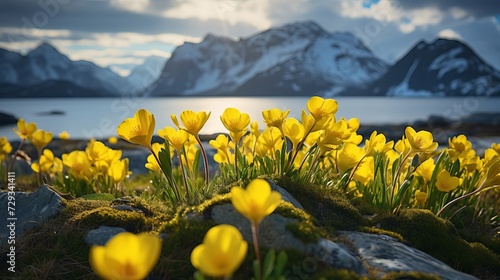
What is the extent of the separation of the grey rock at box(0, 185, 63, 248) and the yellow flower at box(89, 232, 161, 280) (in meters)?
2.59

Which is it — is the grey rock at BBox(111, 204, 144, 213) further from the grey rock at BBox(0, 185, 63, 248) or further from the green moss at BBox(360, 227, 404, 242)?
the green moss at BBox(360, 227, 404, 242)

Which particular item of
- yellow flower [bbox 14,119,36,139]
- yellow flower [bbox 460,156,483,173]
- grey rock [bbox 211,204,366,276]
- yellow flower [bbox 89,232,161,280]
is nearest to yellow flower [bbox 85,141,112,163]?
yellow flower [bbox 14,119,36,139]

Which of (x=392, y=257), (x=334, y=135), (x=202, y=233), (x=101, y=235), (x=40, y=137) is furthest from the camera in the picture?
(x=40, y=137)

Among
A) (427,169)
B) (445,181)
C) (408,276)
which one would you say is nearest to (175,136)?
(408,276)

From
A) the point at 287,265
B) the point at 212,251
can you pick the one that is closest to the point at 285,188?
the point at 287,265

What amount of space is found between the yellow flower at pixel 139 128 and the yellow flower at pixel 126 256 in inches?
78.1

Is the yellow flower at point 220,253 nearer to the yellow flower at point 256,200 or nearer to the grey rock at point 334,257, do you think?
the yellow flower at point 256,200

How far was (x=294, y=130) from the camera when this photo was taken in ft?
14.6

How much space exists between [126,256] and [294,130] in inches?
117

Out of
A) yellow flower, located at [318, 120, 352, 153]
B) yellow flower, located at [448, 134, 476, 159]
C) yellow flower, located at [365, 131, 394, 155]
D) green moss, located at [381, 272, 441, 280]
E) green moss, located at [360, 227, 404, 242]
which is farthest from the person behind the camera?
yellow flower, located at [448, 134, 476, 159]

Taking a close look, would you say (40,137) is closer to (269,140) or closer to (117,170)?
(117,170)

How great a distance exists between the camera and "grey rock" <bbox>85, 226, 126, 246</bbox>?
343 centimetres

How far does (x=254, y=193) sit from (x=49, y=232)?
2.44 metres

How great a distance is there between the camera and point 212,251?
1.70 meters
